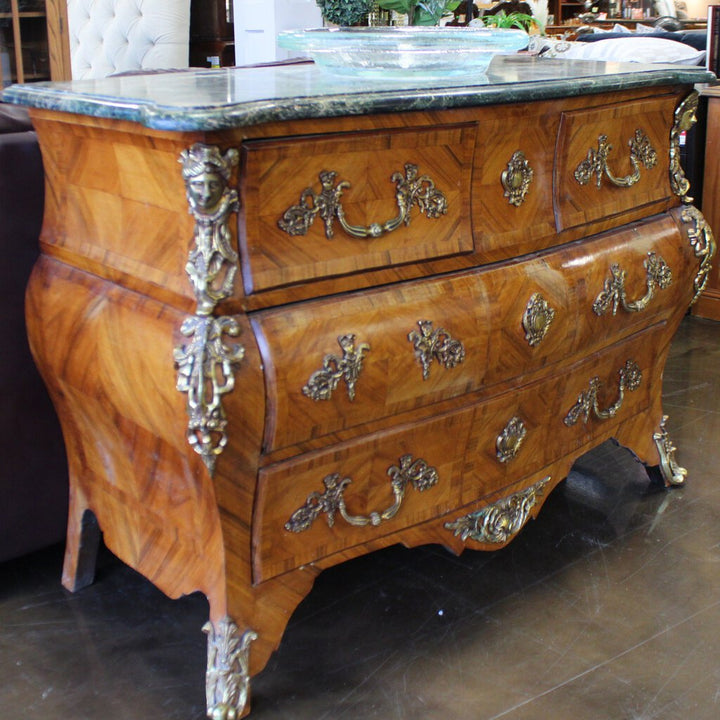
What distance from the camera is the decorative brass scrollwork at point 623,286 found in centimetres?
180

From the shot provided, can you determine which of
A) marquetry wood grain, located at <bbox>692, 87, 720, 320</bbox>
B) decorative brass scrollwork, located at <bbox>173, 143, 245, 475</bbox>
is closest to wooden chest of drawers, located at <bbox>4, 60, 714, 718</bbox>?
decorative brass scrollwork, located at <bbox>173, 143, 245, 475</bbox>

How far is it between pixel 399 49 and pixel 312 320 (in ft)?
1.86

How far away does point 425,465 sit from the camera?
159 centimetres

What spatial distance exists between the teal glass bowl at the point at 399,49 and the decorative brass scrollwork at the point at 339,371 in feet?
1.63

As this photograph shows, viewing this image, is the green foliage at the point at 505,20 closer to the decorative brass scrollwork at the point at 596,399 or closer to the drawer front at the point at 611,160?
the drawer front at the point at 611,160

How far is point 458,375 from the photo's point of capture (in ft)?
5.08

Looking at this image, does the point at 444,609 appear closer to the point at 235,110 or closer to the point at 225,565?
the point at 225,565

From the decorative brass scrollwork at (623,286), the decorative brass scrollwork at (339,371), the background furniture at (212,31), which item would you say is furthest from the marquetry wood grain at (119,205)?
the background furniture at (212,31)

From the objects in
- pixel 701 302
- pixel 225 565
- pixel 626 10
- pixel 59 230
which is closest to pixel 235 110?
pixel 59 230

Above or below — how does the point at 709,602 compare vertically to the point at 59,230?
below

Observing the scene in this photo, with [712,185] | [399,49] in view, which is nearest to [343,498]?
[399,49]

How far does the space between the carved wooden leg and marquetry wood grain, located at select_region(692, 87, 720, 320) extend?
8.46ft

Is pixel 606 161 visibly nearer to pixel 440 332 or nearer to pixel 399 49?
pixel 399 49

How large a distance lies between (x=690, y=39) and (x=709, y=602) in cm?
501
